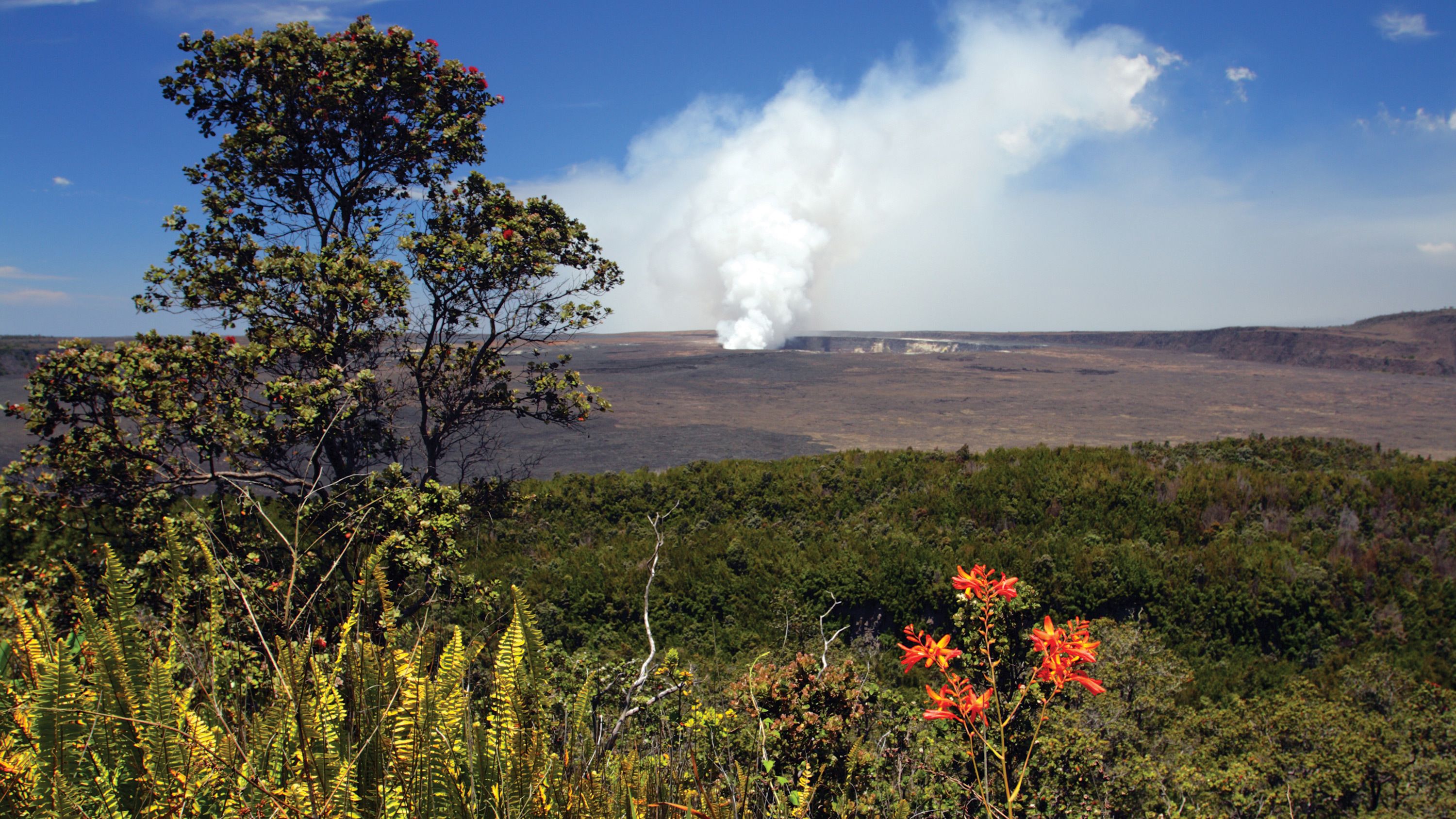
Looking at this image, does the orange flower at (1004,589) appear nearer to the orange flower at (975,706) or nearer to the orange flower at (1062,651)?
the orange flower at (1062,651)

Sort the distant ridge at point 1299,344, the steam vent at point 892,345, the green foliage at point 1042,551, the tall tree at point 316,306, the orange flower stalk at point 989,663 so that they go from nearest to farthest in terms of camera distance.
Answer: the orange flower stalk at point 989,663, the tall tree at point 316,306, the green foliage at point 1042,551, the distant ridge at point 1299,344, the steam vent at point 892,345

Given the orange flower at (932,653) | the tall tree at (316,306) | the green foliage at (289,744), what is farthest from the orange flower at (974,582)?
the tall tree at (316,306)

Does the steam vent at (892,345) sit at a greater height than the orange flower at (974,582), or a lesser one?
greater

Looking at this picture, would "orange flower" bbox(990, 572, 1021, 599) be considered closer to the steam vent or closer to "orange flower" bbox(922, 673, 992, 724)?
"orange flower" bbox(922, 673, 992, 724)

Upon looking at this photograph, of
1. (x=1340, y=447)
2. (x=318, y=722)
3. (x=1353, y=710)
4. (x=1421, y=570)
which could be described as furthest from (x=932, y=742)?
(x=1340, y=447)

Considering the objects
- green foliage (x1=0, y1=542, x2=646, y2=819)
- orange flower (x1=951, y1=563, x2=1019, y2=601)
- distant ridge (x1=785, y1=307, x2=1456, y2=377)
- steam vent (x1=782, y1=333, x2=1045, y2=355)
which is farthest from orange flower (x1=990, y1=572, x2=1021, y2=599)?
steam vent (x1=782, y1=333, x2=1045, y2=355)

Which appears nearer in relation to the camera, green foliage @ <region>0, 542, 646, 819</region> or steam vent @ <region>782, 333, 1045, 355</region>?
green foliage @ <region>0, 542, 646, 819</region>

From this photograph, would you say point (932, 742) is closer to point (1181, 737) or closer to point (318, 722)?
point (1181, 737)

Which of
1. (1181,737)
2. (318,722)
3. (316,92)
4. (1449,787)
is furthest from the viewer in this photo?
(1181,737)

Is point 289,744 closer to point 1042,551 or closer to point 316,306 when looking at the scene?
point 316,306

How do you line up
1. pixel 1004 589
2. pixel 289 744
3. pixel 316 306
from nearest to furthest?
pixel 289 744, pixel 1004 589, pixel 316 306

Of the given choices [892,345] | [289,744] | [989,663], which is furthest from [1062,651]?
[892,345]
